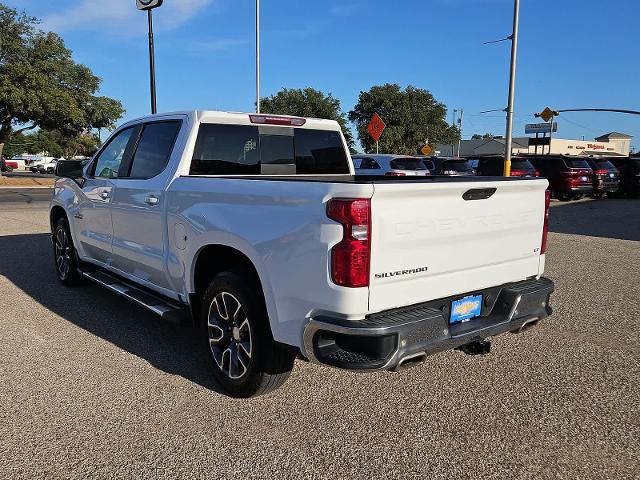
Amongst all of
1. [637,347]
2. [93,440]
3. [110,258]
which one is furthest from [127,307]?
[637,347]

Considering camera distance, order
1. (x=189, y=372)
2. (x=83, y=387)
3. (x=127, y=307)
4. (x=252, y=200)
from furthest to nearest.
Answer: (x=127, y=307), (x=189, y=372), (x=83, y=387), (x=252, y=200)

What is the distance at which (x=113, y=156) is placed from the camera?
539 centimetres

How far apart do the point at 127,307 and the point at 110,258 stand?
653 millimetres

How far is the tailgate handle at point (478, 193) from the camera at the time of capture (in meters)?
3.20

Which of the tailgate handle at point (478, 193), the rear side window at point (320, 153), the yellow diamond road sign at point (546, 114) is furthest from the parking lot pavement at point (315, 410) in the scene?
the yellow diamond road sign at point (546, 114)

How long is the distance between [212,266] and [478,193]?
1920 millimetres

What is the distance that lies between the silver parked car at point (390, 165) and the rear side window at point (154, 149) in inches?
466

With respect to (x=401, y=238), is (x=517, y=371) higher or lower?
lower

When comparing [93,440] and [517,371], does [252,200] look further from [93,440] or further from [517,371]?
[517,371]

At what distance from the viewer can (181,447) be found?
2.97 metres

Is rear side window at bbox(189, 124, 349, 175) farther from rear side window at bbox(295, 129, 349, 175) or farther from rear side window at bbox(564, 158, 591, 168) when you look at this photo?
rear side window at bbox(564, 158, 591, 168)

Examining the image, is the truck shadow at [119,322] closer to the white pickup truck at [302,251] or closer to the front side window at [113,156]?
the white pickup truck at [302,251]

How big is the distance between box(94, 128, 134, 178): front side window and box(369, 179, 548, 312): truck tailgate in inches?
A: 127

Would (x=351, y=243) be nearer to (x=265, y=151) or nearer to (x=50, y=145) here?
(x=265, y=151)
